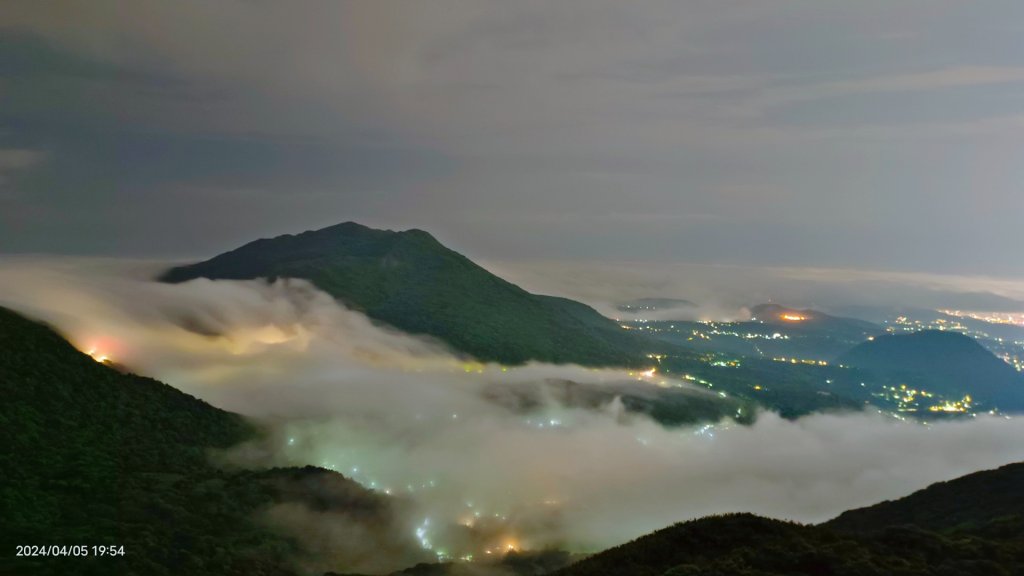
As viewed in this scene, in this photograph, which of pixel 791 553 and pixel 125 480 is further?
pixel 125 480

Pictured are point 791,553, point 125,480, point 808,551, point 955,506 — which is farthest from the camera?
point 125,480

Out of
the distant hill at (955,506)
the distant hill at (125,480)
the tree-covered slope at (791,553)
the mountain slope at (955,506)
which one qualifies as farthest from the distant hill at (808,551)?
the distant hill at (125,480)

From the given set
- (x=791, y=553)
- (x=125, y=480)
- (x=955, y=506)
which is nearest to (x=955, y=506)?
(x=955, y=506)

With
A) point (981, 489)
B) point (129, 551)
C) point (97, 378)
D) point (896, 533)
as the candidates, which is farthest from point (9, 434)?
point (981, 489)

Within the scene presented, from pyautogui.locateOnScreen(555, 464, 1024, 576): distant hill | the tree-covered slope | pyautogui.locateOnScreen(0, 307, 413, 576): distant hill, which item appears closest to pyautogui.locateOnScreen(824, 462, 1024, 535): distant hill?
pyautogui.locateOnScreen(555, 464, 1024, 576): distant hill

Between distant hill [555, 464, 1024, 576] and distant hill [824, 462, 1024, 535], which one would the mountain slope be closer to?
Result: distant hill [824, 462, 1024, 535]

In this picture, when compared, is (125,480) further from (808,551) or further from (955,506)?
(955,506)

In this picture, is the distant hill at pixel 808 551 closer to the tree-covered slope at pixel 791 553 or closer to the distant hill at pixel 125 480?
the tree-covered slope at pixel 791 553

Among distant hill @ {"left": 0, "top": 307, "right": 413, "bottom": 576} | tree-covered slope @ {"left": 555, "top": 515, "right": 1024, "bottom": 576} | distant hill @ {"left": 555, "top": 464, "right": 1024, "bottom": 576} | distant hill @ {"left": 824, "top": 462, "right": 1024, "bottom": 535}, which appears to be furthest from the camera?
distant hill @ {"left": 0, "top": 307, "right": 413, "bottom": 576}
